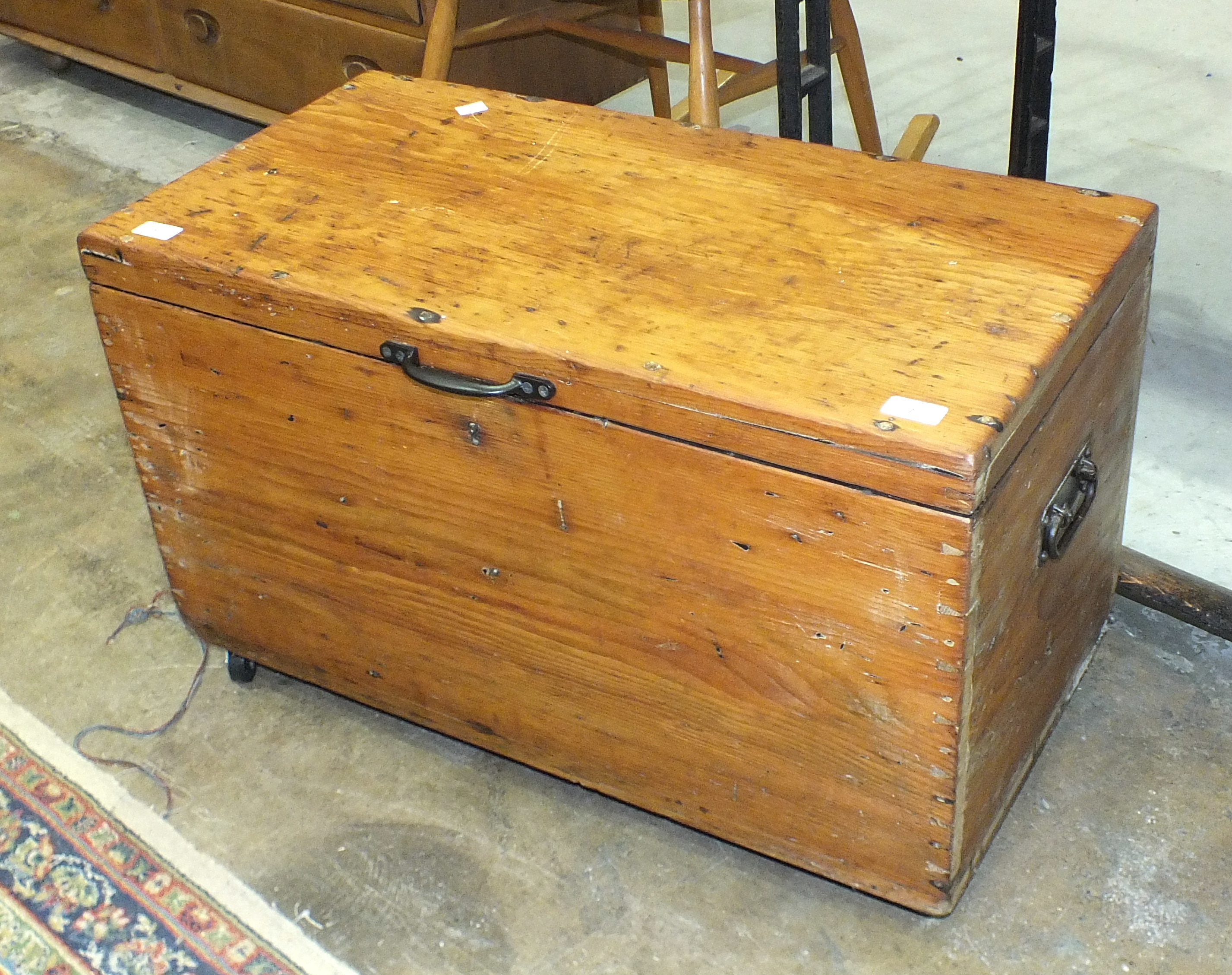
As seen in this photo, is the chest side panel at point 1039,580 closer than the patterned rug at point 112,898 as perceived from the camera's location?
Yes

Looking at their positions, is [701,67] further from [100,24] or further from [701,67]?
[100,24]

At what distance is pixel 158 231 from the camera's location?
1.20 meters

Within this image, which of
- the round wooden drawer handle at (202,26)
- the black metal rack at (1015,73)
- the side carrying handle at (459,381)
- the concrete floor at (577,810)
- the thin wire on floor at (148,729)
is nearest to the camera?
the side carrying handle at (459,381)

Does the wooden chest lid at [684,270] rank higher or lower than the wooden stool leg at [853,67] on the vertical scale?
higher

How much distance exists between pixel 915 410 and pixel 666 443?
18 cm

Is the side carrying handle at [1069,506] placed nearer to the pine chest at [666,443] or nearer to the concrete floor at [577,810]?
the pine chest at [666,443]

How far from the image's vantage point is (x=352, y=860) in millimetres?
1290

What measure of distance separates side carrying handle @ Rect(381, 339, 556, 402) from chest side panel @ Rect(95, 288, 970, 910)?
0.07 feet

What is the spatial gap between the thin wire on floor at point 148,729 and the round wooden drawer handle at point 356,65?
3.41 ft

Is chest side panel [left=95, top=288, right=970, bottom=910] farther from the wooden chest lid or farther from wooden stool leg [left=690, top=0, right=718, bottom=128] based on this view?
wooden stool leg [left=690, top=0, right=718, bottom=128]

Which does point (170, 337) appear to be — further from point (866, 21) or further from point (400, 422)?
point (866, 21)

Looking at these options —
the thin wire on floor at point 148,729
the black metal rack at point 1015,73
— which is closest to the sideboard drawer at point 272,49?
the black metal rack at point 1015,73

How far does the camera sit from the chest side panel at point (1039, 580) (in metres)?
1.02

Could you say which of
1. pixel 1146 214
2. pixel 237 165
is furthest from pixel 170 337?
pixel 1146 214
